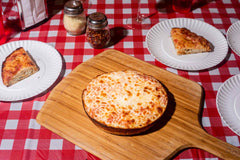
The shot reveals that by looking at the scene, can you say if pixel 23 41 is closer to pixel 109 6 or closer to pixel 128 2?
pixel 109 6

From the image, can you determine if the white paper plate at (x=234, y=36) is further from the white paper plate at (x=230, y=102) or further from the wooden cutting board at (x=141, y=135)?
the wooden cutting board at (x=141, y=135)

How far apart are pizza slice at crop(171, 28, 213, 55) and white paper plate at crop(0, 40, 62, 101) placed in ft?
2.61

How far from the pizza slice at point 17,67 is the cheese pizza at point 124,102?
43 cm

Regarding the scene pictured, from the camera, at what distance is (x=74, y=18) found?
1.93 m

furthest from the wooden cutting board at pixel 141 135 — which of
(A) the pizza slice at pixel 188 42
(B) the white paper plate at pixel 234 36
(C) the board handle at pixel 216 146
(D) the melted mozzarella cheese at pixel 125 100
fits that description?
(B) the white paper plate at pixel 234 36

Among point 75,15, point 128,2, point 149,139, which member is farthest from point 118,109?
point 128,2

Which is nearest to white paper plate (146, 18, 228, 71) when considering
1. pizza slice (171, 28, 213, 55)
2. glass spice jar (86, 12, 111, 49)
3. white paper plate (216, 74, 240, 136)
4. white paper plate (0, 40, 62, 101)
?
pizza slice (171, 28, 213, 55)

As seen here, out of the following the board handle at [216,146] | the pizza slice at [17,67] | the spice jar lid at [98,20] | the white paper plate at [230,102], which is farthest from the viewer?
the spice jar lid at [98,20]

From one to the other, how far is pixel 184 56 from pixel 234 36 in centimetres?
45

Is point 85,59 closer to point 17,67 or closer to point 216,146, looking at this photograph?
point 17,67

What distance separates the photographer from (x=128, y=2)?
2375 mm

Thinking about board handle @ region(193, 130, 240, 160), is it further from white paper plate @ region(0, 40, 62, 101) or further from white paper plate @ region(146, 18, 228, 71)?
white paper plate @ region(0, 40, 62, 101)

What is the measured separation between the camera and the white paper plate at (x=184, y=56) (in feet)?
5.96

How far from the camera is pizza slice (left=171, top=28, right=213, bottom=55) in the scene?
6.02 ft
